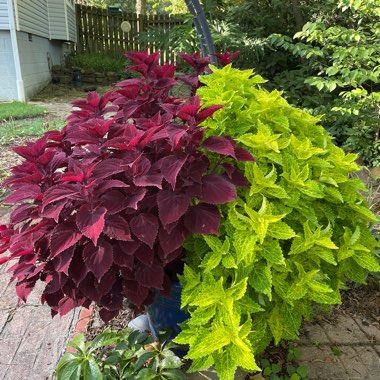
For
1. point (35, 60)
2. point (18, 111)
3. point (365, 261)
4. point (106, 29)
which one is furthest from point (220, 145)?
point (106, 29)

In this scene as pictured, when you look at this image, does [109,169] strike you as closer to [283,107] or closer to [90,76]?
[283,107]

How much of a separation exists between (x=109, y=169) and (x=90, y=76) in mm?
10853

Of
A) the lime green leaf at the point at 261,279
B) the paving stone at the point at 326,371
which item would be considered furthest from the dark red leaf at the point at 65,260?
the paving stone at the point at 326,371

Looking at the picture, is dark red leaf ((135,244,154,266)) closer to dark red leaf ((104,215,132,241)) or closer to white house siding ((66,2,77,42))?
dark red leaf ((104,215,132,241))

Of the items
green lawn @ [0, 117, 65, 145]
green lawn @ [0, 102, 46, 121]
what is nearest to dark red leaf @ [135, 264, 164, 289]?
green lawn @ [0, 117, 65, 145]

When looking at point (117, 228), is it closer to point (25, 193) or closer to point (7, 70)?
point (25, 193)

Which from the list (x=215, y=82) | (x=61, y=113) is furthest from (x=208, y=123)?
(x=61, y=113)

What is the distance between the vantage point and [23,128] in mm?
5270

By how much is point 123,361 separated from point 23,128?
448 cm

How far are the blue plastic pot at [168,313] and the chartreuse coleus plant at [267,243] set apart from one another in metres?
0.16

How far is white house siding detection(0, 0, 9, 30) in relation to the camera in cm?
723

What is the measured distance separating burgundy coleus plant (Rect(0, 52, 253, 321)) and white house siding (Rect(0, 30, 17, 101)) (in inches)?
280

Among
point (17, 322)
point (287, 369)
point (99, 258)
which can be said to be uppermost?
point (99, 258)

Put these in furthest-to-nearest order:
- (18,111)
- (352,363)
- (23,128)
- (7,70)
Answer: (7,70)
(18,111)
(23,128)
(352,363)
